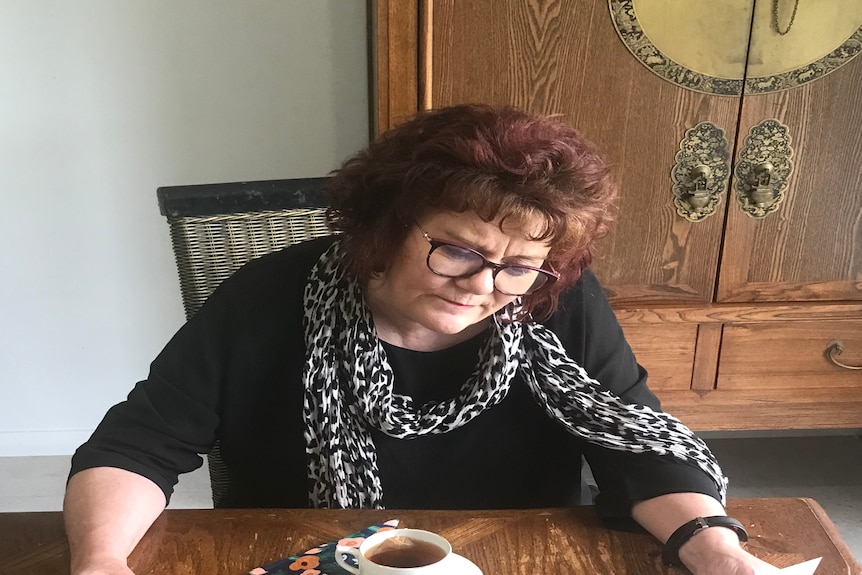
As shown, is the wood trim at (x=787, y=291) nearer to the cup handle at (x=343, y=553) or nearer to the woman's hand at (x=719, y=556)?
the woman's hand at (x=719, y=556)

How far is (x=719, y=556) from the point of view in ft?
2.75

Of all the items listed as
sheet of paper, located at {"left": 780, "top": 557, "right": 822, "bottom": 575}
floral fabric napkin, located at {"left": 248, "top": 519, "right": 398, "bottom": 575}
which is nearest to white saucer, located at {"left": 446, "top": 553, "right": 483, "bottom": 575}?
floral fabric napkin, located at {"left": 248, "top": 519, "right": 398, "bottom": 575}

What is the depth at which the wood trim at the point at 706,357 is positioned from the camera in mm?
1829

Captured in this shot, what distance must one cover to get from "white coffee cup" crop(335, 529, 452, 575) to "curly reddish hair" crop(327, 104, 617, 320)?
0.39 metres

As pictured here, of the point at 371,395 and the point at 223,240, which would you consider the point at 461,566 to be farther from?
the point at 223,240

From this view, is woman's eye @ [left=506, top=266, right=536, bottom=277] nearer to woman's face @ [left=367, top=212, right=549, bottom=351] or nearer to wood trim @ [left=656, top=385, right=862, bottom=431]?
woman's face @ [left=367, top=212, right=549, bottom=351]

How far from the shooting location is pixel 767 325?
1831 millimetres

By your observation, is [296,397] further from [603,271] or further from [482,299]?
[603,271]

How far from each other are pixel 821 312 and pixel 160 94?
177cm

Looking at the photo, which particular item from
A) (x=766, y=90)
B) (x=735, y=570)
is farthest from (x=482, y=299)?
(x=766, y=90)

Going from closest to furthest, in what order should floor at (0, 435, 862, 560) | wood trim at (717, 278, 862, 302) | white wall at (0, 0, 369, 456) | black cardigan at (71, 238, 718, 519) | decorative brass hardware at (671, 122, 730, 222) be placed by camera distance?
black cardigan at (71, 238, 718, 519) → decorative brass hardware at (671, 122, 730, 222) → wood trim at (717, 278, 862, 302) → white wall at (0, 0, 369, 456) → floor at (0, 435, 862, 560)

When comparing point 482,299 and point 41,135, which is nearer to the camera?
point 482,299

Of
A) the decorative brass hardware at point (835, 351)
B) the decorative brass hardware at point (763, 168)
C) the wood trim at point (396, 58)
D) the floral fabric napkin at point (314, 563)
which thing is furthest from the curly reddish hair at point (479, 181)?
the decorative brass hardware at point (835, 351)

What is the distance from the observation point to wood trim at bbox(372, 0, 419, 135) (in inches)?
60.7
